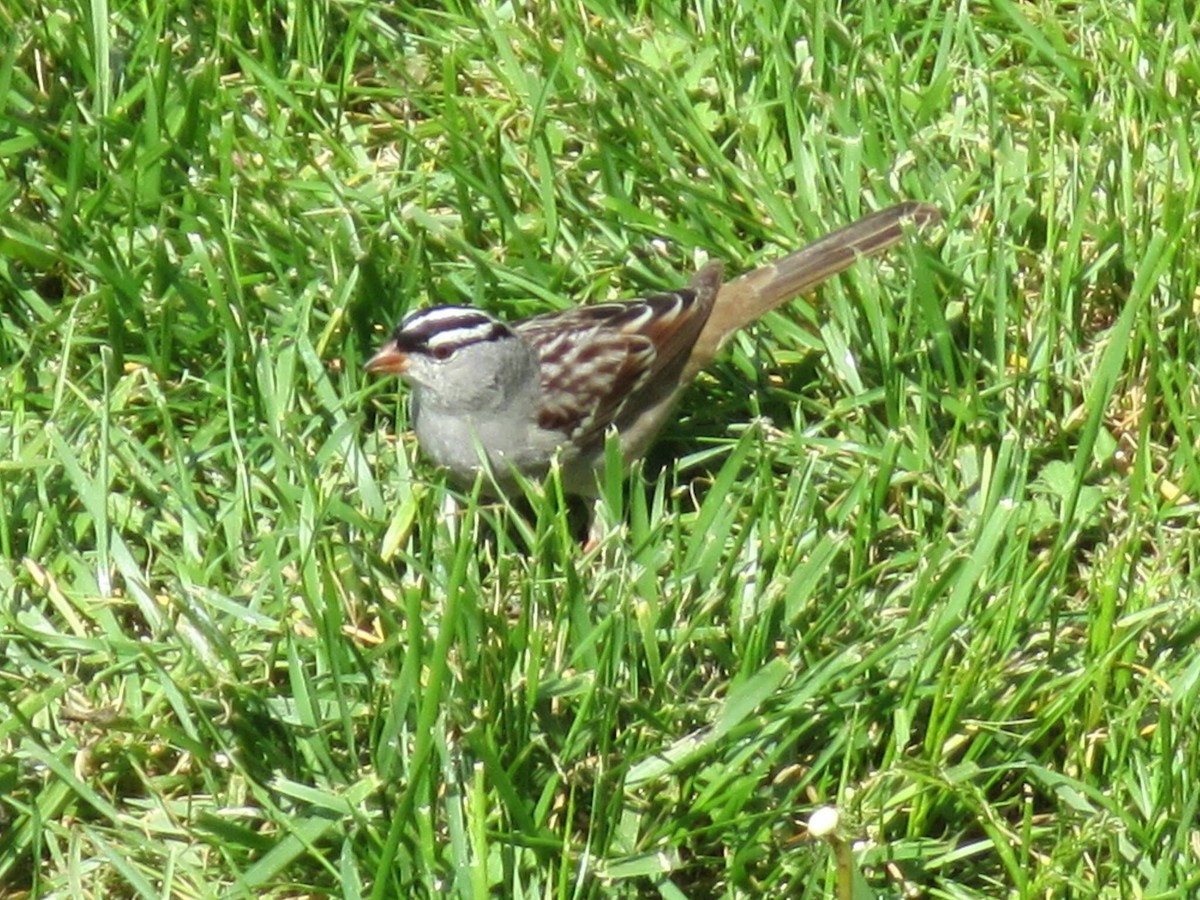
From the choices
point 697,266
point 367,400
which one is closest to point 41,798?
point 367,400

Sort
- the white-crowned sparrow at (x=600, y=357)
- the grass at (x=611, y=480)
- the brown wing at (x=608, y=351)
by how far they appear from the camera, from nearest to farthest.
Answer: the grass at (x=611, y=480) < the white-crowned sparrow at (x=600, y=357) < the brown wing at (x=608, y=351)

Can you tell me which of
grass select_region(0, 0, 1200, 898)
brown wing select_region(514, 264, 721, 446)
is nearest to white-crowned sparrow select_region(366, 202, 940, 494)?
brown wing select_region(514, 264, 721, 446)

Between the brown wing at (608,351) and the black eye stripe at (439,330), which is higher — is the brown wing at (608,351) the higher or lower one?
the lower one

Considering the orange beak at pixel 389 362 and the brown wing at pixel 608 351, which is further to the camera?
the brown wing at pixel 608 351

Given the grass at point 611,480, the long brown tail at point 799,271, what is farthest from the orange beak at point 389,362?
the long brown tail at point 799,271

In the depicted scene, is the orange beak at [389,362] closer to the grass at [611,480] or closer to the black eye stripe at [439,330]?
the black eye stripe at [439,330]

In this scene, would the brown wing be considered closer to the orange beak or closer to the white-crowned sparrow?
the white-crowned sparrow

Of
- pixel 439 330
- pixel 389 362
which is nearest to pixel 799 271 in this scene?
pixel 439 330

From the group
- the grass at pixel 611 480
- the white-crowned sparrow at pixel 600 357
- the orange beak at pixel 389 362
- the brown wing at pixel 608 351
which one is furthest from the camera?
the brown wing at pixel 608 351

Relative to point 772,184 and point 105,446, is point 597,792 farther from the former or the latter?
point 772,184
